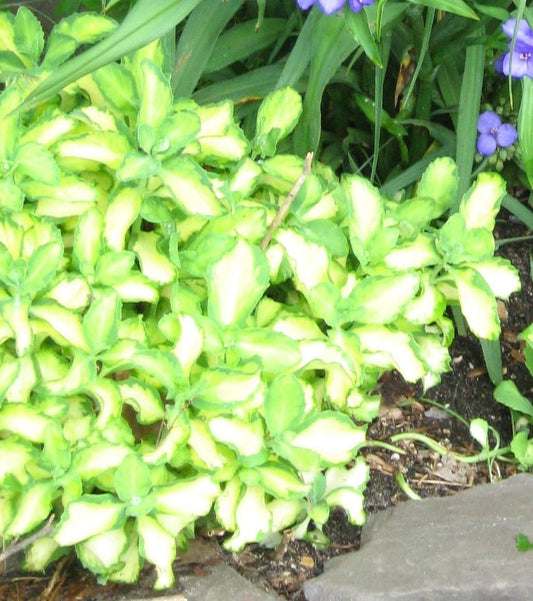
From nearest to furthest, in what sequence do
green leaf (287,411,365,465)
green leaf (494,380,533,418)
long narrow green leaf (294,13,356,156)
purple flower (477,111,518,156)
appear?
green leaf (287,411,365,465), long narrow green leaf (294,13,356,156), green leaf (494,380,533,418), purple flower (477,111,518,156)

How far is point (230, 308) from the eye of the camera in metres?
1.17

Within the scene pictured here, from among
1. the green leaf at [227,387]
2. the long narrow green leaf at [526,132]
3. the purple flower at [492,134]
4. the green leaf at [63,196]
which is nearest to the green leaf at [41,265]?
the green leaf at [63,196]

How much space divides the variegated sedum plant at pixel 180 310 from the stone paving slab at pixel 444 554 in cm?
8

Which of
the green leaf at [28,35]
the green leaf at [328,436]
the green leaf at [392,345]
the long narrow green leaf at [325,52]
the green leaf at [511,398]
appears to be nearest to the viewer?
the green leaf at [328,436]

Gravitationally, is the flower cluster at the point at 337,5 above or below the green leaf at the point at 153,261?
above

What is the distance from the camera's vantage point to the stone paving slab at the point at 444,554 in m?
1.22

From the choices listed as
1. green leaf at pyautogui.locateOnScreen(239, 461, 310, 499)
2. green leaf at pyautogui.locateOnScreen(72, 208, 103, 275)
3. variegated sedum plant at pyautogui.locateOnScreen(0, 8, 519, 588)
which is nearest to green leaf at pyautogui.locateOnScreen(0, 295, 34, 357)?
variegated sedum plant at pyautogui.locateOnScreen(0, 8, 519, 588)

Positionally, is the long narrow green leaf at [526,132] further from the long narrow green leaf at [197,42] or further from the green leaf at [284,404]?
the green leaf at [284,404]

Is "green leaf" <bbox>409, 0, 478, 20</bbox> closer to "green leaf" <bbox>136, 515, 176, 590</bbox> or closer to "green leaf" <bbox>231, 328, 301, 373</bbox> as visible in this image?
"green leaf" <bbox>231, 328, 301, 373</bbox>

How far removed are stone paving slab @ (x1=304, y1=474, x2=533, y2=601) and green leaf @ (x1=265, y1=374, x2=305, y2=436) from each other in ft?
0.85

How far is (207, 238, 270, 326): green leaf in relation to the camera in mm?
1163

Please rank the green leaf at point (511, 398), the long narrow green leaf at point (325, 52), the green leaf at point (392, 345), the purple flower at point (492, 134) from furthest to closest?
the purple flower at point (492, 134) < the green leaf at point (511, 398) < the long narrow green leaf at point (325, 52) < the green leaf at point (392, 345)

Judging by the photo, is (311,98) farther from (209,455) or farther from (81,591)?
(81,591)

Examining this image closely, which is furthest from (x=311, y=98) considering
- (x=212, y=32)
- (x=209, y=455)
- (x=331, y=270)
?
(x=209, y=455)
